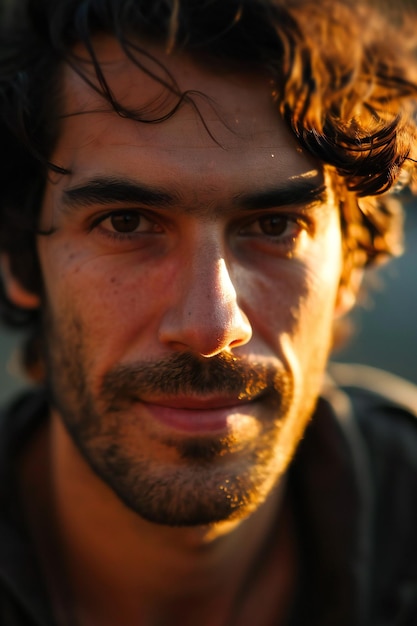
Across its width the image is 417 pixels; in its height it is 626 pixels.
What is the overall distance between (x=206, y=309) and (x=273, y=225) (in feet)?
1.23

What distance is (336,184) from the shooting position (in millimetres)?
2133

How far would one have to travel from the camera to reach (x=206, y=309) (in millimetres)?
1820

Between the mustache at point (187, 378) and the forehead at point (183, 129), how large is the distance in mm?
443

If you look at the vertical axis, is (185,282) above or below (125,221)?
below

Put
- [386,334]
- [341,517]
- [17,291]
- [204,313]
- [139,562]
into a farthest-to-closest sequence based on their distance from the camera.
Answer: [386,334]
[17,291]
[341,517]
[139,562]
[204,313]

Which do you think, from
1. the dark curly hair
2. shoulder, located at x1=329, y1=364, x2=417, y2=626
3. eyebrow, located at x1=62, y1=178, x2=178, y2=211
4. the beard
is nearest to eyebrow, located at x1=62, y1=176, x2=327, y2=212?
eyebrow, located at x1=62, y1=178, x2=178, y2=211

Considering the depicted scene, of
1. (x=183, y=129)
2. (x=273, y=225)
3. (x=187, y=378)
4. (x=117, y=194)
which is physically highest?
(x=183, y=129)

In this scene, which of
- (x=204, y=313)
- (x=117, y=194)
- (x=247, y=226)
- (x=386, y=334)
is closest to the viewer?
(x=204, y=313)

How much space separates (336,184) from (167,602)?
134 cm

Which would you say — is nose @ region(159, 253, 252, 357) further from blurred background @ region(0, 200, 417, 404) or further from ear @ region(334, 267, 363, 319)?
blurred background @ region(0, 200, 417, 404)

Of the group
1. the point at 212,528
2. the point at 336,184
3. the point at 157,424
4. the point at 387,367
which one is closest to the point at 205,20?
the point at 336,184

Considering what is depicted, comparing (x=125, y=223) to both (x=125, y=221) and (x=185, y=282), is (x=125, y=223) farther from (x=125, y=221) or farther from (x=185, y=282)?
(x=185, y=282)

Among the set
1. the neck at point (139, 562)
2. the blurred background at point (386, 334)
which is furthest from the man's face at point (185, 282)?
the blurred background at point (386, 334)

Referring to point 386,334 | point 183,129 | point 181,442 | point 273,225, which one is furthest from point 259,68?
point 386,334
